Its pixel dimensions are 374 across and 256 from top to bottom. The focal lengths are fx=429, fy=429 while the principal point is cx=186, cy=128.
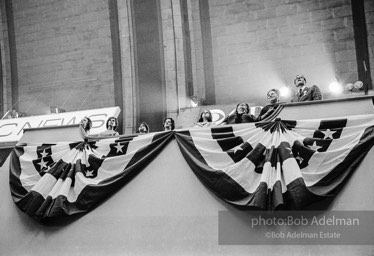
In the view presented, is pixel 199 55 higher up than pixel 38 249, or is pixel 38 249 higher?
pixel 199 55

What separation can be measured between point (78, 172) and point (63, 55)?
9.26 metres

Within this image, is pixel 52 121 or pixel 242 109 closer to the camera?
pixel 242 109

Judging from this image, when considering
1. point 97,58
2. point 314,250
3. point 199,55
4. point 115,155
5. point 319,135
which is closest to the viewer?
point 314,250

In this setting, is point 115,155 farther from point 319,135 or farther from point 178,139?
point 319,135

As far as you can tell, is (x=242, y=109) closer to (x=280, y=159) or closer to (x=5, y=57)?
(x=280, y=159)

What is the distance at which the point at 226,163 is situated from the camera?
231 inches

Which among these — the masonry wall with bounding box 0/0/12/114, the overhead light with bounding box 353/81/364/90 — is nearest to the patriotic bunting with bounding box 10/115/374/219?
the overhead light with bounding box 353/81/364/90

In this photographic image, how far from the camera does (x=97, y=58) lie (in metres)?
14.4

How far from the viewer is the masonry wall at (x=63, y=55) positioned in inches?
563

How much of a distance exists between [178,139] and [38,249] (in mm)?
2800

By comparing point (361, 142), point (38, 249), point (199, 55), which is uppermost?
point (199, 55)

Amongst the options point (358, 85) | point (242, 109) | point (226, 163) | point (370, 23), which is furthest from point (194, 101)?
point (226, 163)

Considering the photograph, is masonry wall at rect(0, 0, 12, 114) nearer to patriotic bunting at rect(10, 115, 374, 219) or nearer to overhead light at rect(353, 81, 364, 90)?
patriotic bunting at rect(10, 115, 374, 219)

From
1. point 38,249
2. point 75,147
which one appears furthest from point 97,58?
point 38,249
